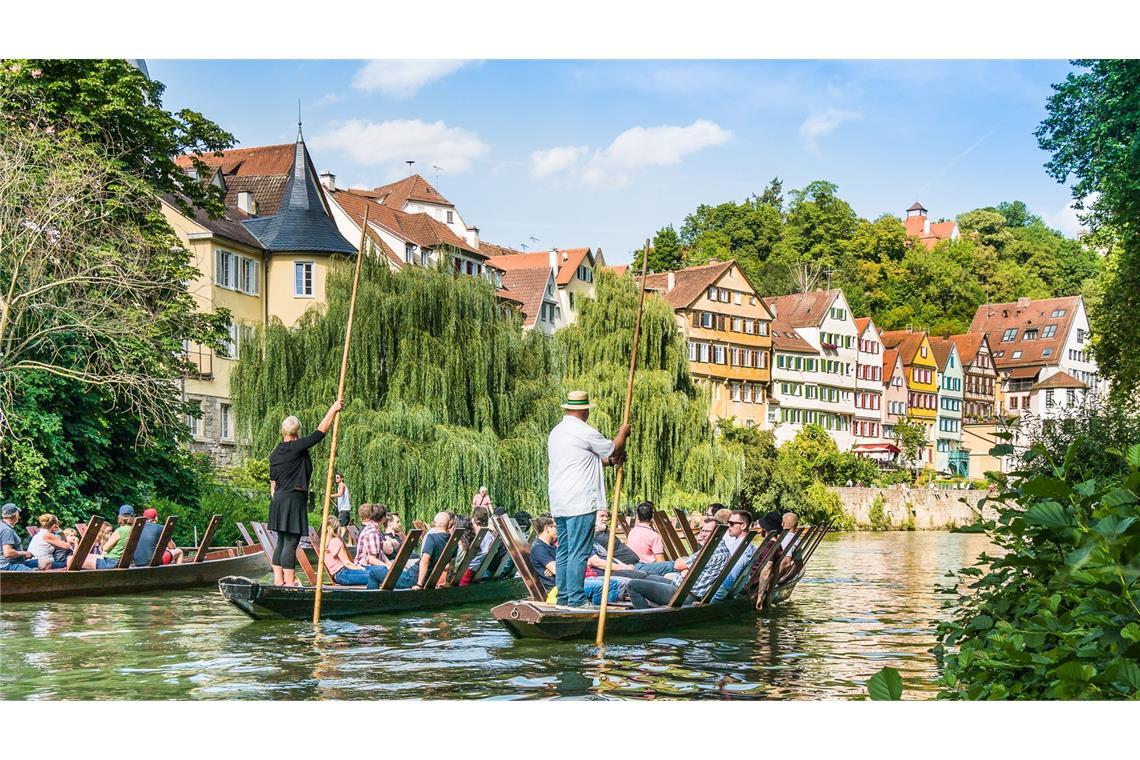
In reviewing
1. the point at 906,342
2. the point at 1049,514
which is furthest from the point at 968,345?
the point at 1049,514

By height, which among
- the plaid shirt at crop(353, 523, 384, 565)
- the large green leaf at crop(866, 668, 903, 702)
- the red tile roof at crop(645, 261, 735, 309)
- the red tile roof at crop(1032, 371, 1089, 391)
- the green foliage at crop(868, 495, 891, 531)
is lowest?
the green foliage at crop(868, 495, 891, 531)

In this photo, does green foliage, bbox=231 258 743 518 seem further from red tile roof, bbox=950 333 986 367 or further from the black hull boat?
red tile roof, bbox=950 333 986 367

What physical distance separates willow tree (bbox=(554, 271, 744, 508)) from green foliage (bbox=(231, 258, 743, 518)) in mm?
2246

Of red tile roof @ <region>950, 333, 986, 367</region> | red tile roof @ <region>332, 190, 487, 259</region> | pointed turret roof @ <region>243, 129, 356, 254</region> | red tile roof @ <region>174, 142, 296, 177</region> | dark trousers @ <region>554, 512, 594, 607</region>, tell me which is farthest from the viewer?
red tile roof @ <region>332, 190, 487, 259</region>

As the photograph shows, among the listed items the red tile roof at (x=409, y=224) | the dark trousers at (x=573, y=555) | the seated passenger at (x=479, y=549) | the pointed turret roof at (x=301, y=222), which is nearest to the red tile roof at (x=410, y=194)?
the red tile roof at (x=409, y=224)

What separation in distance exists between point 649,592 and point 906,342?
11599mm

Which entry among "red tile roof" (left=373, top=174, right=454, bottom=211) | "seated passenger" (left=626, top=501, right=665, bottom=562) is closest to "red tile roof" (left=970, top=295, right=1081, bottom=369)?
"seated passenger" (left=626, top=501, right=665, bottom=562)

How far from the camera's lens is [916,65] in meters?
7.77

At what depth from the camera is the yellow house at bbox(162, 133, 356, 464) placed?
17.0 meters

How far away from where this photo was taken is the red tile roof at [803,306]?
1930 cm

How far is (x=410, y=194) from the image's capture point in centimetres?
2070

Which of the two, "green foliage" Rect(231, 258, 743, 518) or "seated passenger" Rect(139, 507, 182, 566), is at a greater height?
"green foliage" Rect(231, 258, 743, 518)

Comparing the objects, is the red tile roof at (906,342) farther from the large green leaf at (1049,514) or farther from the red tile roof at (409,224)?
the large green leaf at (1049,514)
